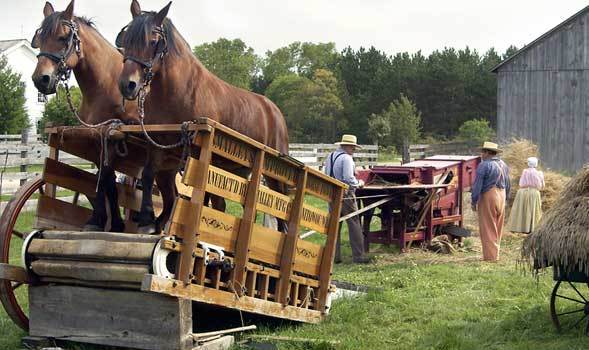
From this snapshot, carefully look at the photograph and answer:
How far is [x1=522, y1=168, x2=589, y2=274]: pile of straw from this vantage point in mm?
6652

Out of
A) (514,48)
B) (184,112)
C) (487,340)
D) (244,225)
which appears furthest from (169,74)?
(514,48)

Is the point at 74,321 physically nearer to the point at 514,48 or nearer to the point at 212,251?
the point at 212,251

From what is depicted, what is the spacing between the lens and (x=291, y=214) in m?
7.04

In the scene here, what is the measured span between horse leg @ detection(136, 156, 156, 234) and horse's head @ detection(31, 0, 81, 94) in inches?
46.5

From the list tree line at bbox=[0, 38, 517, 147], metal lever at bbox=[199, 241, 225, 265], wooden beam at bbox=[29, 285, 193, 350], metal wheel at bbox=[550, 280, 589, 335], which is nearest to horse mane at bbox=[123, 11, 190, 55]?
metal lever at bbox=[199, 241, 225, 265]

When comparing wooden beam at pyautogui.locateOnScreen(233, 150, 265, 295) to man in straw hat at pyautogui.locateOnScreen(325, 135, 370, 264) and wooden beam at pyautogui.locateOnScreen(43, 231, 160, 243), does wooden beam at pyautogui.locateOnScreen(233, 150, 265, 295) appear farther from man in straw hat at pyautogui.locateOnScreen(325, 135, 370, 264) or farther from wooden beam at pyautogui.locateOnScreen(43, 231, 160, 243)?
man in straw hat at pyautogui.locateOnScreen(325, 135, 370, 264)

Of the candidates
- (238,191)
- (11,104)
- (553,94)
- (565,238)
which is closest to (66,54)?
(238,191)

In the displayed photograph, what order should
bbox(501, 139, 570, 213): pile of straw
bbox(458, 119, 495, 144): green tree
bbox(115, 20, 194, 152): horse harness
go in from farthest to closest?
bbox(458, 119, 495, 144): green tree
bbox(501, 139, 570, 213): pile of straw
bbox(115, 20, 194, 152): horse harness

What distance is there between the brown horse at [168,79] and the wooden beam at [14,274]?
141 centimetres

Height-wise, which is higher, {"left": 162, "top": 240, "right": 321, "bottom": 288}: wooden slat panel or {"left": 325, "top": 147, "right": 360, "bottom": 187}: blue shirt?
{"left": 325, "top": 147, "right": 360, "bottom": 187}: blue shirt

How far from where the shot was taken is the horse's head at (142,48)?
644 centimetres

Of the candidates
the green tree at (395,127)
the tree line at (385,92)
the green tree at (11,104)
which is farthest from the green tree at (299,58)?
the green tree at (11,104)

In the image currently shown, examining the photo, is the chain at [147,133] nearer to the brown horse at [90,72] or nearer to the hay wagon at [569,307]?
the brown horse at [90,72]

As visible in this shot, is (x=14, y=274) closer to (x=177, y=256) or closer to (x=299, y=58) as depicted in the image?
(x=177, y=256)
